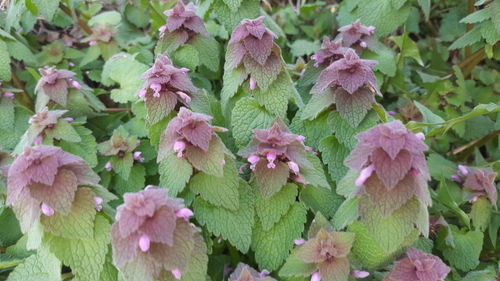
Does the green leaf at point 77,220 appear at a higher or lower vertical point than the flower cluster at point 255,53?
lower

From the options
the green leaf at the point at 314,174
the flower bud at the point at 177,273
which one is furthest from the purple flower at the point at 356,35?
the flower bud at the point at 177,273

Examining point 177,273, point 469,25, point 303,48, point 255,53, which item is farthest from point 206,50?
point 469,25

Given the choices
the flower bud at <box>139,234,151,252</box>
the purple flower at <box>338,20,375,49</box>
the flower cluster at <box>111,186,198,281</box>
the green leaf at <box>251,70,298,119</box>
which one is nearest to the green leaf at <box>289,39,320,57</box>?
the purple flower at <box>338,20,375,49</box>

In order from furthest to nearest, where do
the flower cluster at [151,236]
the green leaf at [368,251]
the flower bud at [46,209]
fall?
the green leaf at [368,251] < the flower bud at [46,209] < the flower cluster at [151,236]

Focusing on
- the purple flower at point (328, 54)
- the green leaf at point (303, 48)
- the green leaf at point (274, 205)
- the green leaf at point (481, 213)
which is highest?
the purple flower at point (328, 54)

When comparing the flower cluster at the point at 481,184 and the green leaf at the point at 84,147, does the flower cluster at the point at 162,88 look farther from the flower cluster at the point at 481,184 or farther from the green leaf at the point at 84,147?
the flower cluster at the point at 481,184

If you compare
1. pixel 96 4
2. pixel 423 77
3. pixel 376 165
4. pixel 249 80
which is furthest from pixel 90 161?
pixel 423 77

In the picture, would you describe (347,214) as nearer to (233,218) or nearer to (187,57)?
(233,218)
